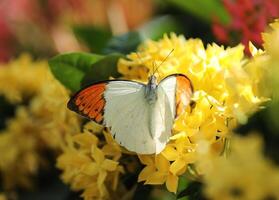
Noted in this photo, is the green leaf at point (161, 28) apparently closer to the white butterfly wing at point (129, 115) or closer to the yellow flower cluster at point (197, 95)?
the yellow flower cluster at point (197, 95)

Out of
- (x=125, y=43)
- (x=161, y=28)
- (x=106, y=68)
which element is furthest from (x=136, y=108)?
(x=161, y=28)

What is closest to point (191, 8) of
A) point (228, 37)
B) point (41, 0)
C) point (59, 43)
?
point (228, 37)

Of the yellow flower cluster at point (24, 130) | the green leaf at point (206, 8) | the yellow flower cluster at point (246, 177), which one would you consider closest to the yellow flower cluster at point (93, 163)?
the yellow flower cluster at point (24, 130)

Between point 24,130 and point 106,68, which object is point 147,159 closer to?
point 106,68

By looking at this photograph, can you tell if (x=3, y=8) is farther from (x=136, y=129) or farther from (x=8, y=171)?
(x=136, y=129)

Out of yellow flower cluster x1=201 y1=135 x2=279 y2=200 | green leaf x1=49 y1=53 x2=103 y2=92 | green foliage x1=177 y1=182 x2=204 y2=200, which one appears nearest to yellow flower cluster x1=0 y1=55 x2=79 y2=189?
green leaf x1=49 y1=53 x2=103 y2=92
